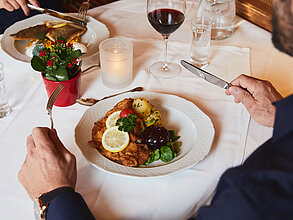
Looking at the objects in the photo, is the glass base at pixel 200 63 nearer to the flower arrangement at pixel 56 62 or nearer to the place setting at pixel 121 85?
the place setting at pixel 121 85

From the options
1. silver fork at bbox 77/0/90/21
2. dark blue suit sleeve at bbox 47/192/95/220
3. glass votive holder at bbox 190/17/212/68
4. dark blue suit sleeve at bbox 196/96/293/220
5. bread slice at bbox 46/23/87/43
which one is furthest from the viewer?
silver fork at bbox 77/0/90/21

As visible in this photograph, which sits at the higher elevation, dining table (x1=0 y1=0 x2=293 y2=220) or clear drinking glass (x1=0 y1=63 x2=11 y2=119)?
clear drinking glass (x1=0 y1=63 x2=11 y2=119)

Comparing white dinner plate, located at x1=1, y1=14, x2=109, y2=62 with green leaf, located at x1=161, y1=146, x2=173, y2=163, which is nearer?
green leaf, located at x1=161, y1=146, x2=173, y2=163

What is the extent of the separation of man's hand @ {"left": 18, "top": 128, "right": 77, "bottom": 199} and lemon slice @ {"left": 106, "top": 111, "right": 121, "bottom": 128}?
0.16 meters

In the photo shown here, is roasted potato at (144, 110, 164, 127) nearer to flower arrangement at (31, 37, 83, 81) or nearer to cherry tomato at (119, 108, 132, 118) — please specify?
cherry tomato at (119, 108, 132, 118)

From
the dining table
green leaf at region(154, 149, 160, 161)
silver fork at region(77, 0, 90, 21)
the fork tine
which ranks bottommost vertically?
the dining table

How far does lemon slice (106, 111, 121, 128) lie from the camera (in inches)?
42.0

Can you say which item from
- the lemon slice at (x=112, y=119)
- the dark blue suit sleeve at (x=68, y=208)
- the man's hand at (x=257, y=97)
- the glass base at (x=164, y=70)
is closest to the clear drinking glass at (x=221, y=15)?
the glass base at (x=164, y=70)

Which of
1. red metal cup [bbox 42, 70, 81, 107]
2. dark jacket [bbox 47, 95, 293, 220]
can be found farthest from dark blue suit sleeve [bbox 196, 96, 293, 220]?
red metal cup [bbox 42, 70, 81, 107]

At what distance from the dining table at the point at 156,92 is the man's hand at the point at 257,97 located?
0.03 m

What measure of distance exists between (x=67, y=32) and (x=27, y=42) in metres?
0.17

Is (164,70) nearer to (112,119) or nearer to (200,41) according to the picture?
(200,41)

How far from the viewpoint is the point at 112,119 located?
1.08 m

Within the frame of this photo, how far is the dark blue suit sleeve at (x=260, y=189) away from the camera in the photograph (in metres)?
0.60
